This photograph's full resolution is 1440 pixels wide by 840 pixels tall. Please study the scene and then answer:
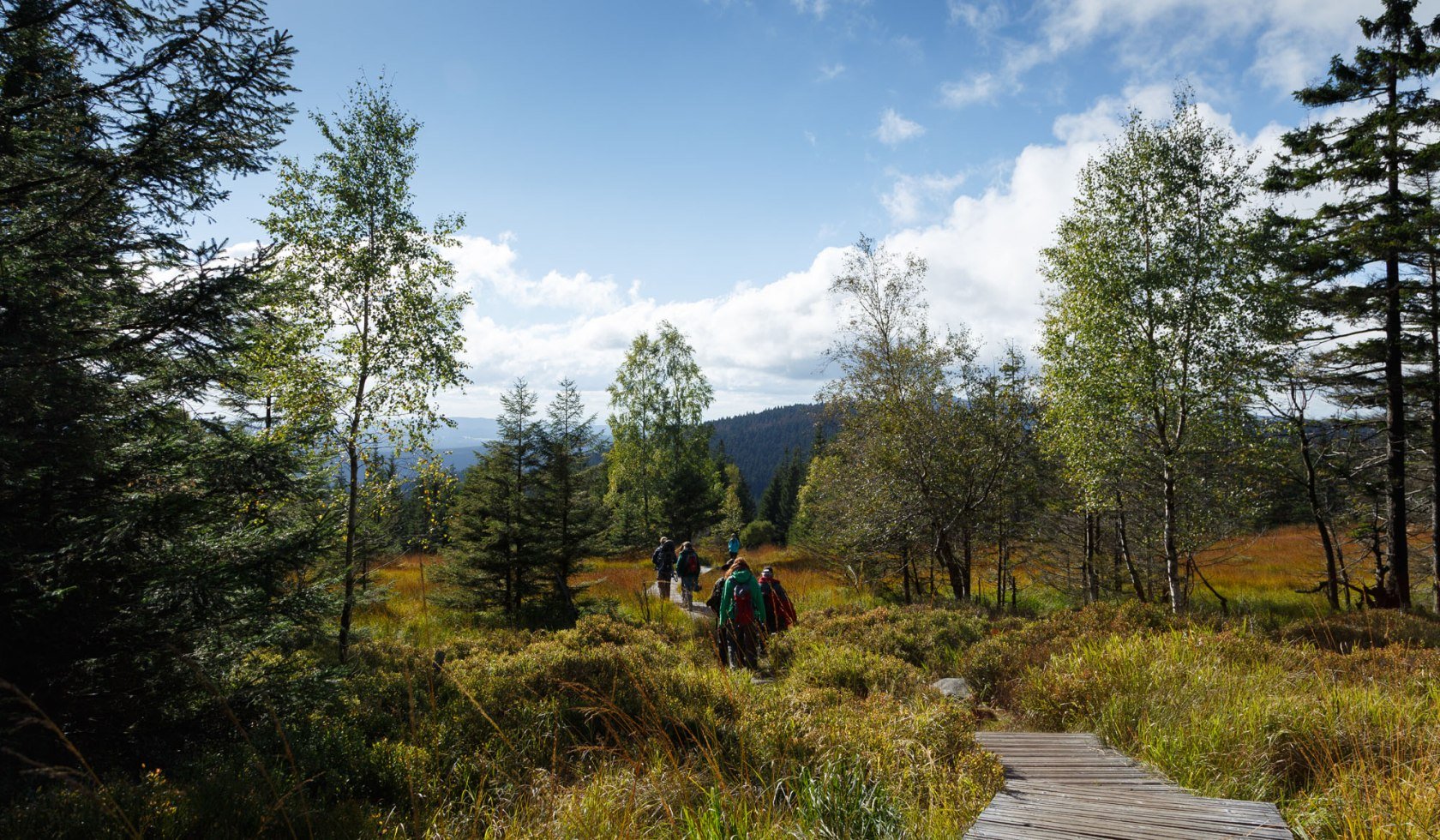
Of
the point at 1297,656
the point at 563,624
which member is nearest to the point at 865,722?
the point at 1297,656

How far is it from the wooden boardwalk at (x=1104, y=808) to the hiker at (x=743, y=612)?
16.5 feet

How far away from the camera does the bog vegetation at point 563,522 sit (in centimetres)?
433

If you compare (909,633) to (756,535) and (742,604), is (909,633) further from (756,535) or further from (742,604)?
(756,535)

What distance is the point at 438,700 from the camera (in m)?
6.88

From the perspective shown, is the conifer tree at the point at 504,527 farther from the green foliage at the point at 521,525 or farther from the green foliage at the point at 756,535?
the green foliage at the point at 756,535

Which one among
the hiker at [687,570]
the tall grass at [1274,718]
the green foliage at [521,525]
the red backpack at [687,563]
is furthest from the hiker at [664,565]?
the tall grass at [1274,718]

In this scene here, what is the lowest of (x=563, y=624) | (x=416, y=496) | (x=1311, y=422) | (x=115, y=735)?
(x=563, y=624)

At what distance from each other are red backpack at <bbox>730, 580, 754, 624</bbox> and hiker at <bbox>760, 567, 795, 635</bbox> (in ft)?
5.71

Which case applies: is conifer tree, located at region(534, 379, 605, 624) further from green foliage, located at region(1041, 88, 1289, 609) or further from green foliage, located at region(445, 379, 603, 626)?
green foliage, located at region(1041, 88, 1289, 609)

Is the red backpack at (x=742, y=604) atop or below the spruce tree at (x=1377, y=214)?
below

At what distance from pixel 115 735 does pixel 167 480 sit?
6.66 feet

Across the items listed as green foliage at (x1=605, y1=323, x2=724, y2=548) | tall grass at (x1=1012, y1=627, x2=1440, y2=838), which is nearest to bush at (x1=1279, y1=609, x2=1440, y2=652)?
tall grass at (x1=1012, y1=627, x2=1440, y2=838)

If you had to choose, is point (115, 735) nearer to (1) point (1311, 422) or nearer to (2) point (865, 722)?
(2) point (865, 722)

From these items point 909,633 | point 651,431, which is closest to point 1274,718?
point 909,633
